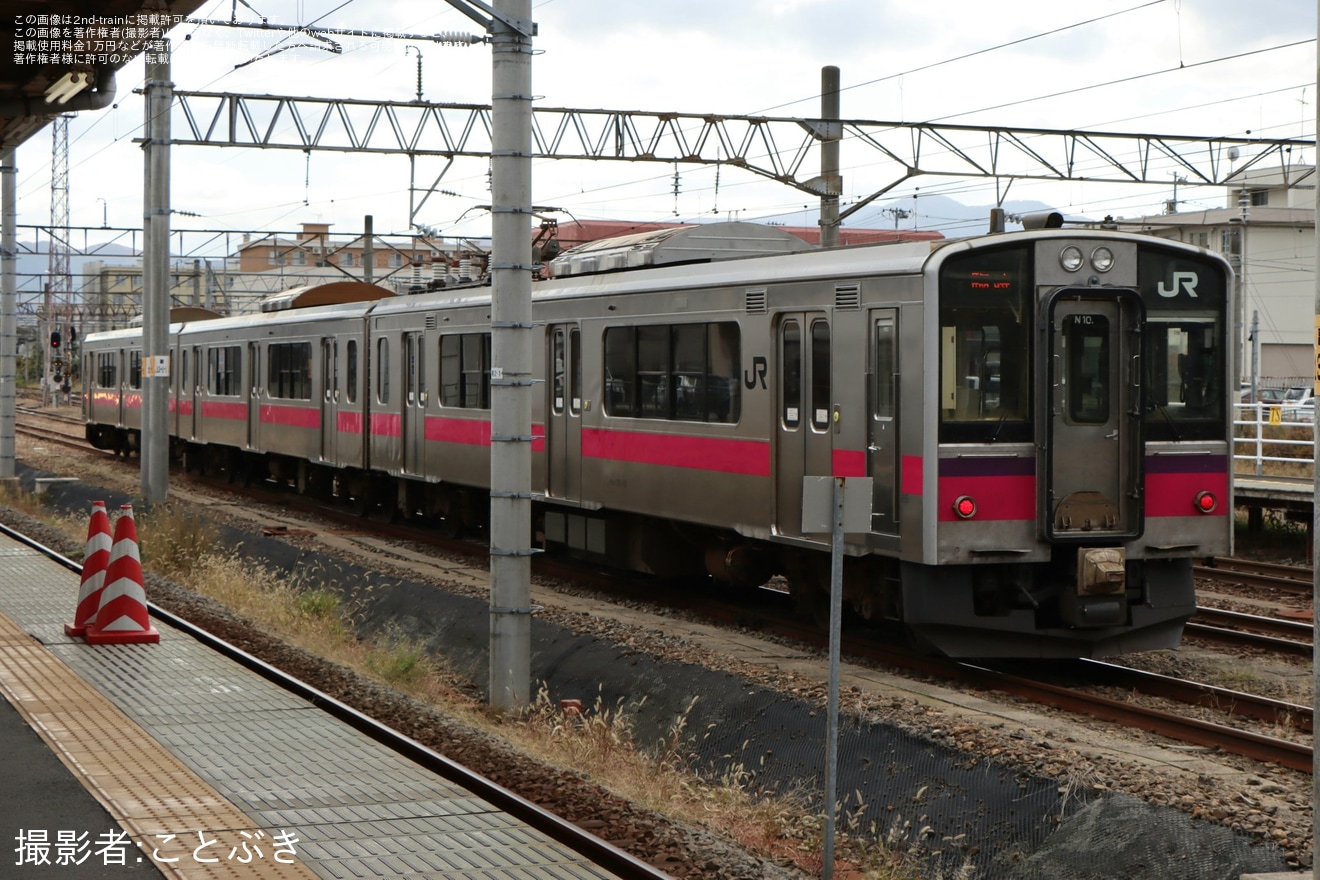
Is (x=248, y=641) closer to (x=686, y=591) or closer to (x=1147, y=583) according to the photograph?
(x=686, y=591)

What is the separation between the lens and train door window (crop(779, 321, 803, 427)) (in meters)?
11.8

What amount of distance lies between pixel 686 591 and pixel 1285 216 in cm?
Result: 4742

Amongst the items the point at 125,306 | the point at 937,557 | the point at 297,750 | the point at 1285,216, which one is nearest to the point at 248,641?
the point at 297,750

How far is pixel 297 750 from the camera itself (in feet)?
26.1

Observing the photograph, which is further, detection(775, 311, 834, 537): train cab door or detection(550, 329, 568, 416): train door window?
detection(550, 329, 568, 416): train door window

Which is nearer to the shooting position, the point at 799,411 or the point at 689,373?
the point at 799,411

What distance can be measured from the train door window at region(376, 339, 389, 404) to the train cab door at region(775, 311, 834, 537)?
392 inches

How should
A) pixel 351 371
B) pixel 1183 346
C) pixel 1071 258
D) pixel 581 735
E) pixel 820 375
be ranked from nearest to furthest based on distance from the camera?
pixel 581 735, pixel 1071 258, pixel 1183 346, pixel 820 375, pixel 351 371

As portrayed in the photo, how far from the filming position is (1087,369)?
10.8 metres

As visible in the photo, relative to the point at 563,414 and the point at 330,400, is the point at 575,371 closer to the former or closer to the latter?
the point at 563,414

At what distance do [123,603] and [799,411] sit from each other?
5229mm

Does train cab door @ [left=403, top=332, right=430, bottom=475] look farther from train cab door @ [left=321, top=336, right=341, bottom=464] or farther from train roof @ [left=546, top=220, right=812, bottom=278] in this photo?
train roof @ [left=546, top=220, right=812, bottom=278]

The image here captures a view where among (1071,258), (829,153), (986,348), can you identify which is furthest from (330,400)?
(1071,258)

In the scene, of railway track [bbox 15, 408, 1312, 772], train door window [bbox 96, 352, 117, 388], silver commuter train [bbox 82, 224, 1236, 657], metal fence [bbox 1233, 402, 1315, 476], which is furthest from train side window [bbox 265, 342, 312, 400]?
metal fence [bbox 1233, 402, 1315, 476]
